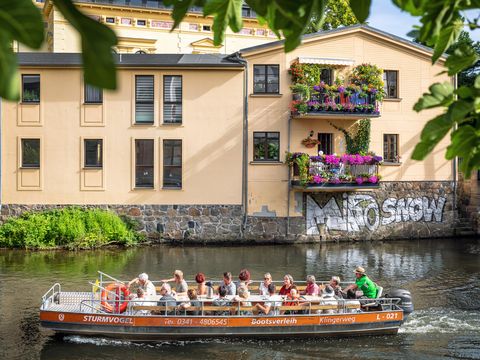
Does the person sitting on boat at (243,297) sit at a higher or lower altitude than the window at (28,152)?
lower

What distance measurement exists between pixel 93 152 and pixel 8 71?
27.8 meters

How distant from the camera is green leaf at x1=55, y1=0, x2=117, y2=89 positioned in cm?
135

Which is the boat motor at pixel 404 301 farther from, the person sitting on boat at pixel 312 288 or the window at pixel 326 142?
the window at pixel 326 142

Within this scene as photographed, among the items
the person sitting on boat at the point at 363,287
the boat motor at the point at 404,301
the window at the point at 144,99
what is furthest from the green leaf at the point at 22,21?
the window at the point at 144,99

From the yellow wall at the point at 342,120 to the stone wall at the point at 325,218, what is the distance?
2.22ft

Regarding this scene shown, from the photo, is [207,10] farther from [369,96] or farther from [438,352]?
[369,96]

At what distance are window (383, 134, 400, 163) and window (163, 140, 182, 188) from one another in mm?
10356

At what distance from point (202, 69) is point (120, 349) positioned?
17123 mm

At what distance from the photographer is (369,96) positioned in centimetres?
2891

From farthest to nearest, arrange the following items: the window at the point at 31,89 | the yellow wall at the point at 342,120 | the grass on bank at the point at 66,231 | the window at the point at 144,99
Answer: the yellow wall at the point at 342,120 → the window at the point at 144,99 → the window at the point at 31,89 → the grass on bank at the point at 66,231

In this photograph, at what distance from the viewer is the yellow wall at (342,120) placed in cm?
2881

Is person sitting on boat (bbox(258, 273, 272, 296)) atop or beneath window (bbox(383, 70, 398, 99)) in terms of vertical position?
beneath

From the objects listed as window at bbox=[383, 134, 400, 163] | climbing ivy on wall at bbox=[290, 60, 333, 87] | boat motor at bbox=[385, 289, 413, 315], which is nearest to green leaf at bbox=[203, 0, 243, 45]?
boat motor at bbox=[385, 289, 413, 315]

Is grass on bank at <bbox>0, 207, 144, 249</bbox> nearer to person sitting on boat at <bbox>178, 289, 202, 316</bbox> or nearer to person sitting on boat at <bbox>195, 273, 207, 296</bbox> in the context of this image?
person sitting on boat at <bbox>195, 273, 207, 296</bbox>
